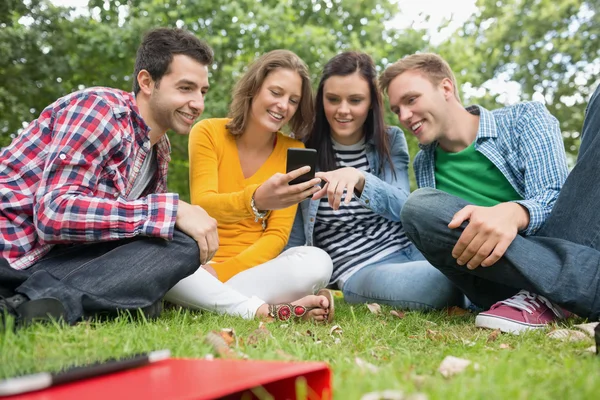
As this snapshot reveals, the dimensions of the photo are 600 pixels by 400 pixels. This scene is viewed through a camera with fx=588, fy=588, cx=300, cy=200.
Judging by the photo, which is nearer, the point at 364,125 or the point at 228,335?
the point at 228,335

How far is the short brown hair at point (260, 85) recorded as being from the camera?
13.0ft

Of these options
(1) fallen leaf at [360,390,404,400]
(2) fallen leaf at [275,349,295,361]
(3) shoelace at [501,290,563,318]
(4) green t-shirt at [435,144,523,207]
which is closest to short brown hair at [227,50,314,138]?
(4) green t-shirt at [435,144,523,207]

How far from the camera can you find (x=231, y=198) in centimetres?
358

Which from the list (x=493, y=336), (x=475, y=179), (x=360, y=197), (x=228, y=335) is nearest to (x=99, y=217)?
(x=228, y=335)

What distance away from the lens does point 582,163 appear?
108 inches

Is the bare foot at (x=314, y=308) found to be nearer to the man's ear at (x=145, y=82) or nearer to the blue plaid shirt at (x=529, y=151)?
the blue plaid shirt at (x=529, y=151)

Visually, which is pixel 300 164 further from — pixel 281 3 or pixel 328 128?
pixel 281 3

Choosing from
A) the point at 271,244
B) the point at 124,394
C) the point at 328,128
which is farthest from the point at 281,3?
the point at 124,394

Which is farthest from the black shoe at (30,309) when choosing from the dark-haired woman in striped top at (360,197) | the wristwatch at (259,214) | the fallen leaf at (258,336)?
the dark-haired woman in striped top at (360,197)

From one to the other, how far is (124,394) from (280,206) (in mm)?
2361

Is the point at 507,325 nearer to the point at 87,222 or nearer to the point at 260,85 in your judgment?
the point at 87,222

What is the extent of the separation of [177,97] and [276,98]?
80 centimetres

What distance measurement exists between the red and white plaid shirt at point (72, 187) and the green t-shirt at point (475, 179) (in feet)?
5.81

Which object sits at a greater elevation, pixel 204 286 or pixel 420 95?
pixel 420 95
